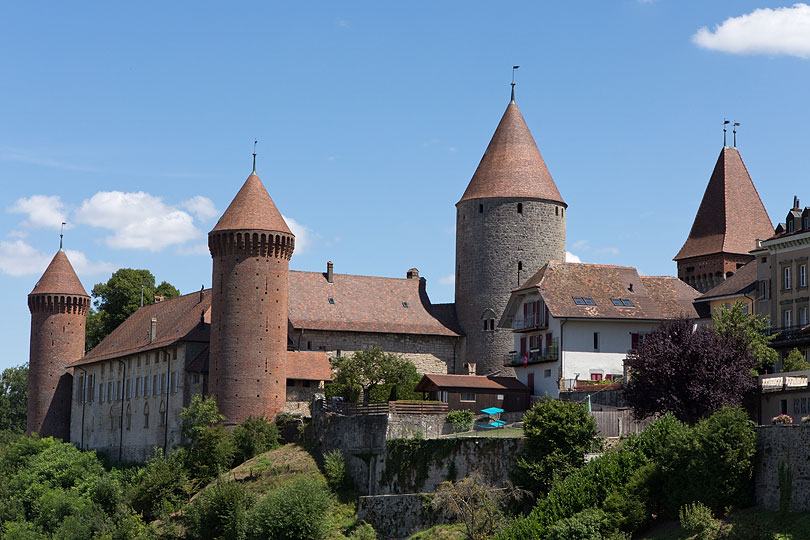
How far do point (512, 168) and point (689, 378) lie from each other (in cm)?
3326

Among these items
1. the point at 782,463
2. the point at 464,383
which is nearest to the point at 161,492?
the point at 464,383

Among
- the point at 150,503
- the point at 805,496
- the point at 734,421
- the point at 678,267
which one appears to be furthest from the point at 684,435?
the point at 678,267

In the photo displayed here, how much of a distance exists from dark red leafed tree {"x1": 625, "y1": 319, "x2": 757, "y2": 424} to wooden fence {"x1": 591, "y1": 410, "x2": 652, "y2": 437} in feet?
1.38

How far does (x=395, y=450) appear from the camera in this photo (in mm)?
52938

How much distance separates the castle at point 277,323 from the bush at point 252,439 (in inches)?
101

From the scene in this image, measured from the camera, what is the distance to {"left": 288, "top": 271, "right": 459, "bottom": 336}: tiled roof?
75312 millimetres

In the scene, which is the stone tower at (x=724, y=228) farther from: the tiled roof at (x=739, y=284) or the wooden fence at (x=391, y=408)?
the wooden fence at (x=391, y=408)

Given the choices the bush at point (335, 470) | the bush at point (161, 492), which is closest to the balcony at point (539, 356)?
the bush at point (335, 470)

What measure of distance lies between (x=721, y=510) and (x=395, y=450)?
1736cm

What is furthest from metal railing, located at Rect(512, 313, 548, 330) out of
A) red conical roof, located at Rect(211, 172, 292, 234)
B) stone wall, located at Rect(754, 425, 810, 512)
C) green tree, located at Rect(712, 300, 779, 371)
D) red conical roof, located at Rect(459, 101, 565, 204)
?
stone wall, located at Rect(754, 425, 810, 512)

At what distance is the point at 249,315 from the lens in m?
66.9

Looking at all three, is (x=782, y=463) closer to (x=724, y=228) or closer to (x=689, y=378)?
(x=689, y=378)

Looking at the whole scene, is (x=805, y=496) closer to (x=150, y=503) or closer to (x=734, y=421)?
(x=734, y=421)

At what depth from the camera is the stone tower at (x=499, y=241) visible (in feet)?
249
